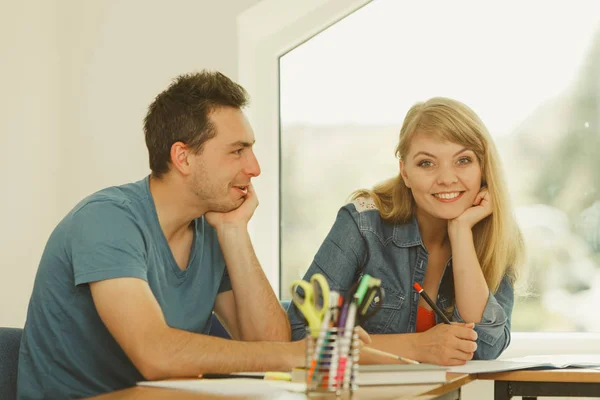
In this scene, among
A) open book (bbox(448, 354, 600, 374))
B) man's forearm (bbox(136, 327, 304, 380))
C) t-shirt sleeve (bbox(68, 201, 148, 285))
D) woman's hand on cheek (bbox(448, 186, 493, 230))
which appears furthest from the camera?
woman's hand on cheek (bbox(448, 186, 493, 230))

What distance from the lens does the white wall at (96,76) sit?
3.18 metres

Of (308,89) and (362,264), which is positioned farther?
(308,89)

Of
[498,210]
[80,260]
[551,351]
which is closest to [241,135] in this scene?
[80,260]

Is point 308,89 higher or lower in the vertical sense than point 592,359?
higher

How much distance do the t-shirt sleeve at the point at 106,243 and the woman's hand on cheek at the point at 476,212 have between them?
3.03 ft

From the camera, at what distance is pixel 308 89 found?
3592 millimetres

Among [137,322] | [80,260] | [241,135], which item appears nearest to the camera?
[137,322]

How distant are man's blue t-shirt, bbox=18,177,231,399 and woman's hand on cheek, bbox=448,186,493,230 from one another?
824 mm

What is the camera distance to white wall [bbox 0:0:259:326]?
318 cm

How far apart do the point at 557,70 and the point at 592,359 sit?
1.49 meters

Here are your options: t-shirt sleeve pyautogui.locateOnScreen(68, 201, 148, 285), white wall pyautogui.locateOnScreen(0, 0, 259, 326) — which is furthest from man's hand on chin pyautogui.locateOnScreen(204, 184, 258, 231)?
white wall pyautogui.locateOnScreen(0, 0, 259, 326)

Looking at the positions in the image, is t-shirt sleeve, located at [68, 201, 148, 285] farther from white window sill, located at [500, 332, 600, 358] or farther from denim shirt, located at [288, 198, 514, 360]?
white window sill, located at [500, 332, 600, 358]

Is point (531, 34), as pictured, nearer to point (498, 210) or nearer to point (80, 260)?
point (498, 210)

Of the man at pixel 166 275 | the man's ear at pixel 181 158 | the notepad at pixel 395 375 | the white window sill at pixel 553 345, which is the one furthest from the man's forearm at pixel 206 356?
the white window sill at pixel 553 345
